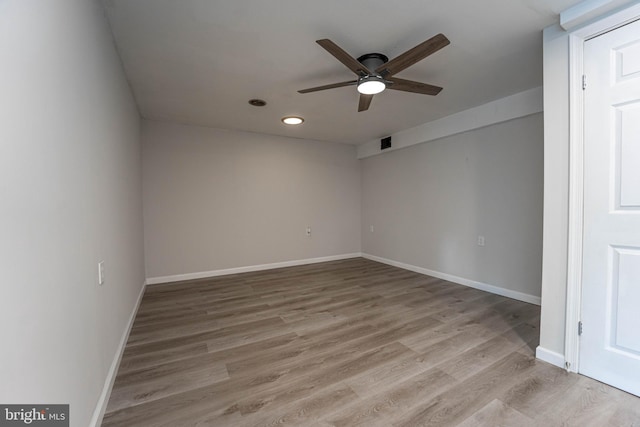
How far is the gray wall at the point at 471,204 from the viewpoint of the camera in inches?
118

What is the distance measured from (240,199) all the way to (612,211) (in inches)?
163

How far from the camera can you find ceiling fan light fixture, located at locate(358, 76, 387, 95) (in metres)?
2.12

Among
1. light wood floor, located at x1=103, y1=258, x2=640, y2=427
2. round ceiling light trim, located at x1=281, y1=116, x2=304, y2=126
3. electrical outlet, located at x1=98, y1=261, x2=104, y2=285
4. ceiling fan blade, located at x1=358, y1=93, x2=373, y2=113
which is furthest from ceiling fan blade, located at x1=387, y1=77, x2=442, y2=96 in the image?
electrical outlet, located at x1=98, y1=261, x2=104, y2=285

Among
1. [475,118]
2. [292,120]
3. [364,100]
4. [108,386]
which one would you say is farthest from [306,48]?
[108,386]

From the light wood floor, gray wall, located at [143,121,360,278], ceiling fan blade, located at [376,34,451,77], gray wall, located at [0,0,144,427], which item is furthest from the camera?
gray wall, located at [143,121,360,278]

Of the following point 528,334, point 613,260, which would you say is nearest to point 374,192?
point 528,334

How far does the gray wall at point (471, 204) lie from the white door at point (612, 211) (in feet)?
4.34

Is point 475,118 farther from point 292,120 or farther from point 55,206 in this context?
point 55,206

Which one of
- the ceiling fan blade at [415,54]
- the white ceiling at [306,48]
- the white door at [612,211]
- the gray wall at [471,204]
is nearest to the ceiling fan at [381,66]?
the ceiling fan blade at [415,54]

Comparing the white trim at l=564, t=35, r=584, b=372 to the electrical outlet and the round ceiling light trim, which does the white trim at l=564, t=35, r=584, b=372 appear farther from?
the electrical outlet

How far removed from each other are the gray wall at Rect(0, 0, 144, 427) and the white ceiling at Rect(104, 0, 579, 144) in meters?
0.47

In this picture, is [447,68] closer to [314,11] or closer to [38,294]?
[314,11]

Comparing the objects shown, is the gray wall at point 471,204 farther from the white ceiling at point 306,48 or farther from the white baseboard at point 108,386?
the white baseboard at point 108,386

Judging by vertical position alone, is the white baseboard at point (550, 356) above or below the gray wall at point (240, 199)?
below
